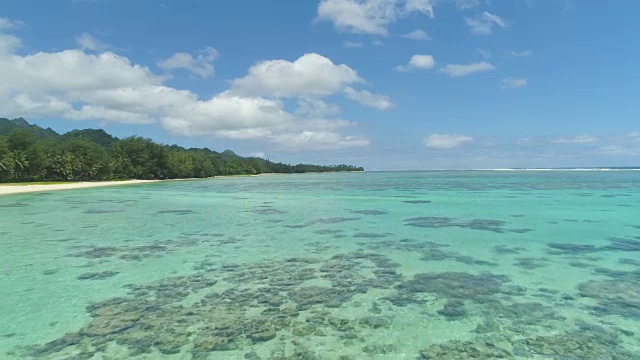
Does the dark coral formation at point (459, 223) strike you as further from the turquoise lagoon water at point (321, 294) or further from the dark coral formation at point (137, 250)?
A: the dark coral formation at point (137, 250)

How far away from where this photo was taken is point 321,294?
961 cm

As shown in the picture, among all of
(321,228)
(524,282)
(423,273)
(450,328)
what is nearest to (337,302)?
(450,328)

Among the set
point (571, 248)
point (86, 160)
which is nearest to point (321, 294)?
point (571, 248)

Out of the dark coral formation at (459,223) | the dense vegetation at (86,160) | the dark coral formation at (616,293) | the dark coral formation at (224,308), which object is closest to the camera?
the dark coral formation at (224,308)

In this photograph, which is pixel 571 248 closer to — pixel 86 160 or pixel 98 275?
pixel 98 275

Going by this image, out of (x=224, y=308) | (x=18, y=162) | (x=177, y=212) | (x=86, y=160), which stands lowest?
(x=177, y=212)

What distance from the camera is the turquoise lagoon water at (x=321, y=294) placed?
22.6ft

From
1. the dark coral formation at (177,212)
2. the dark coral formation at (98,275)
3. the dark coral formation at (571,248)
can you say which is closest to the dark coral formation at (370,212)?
the dark coral formation at (177,212)

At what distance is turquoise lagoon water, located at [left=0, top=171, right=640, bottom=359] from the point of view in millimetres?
6891

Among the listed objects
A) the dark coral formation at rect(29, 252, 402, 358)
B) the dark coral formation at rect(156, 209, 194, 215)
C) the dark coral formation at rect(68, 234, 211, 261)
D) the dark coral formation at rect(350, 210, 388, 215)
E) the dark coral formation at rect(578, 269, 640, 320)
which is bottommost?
the dark coral formation at rect(156, 209, 194, 215)

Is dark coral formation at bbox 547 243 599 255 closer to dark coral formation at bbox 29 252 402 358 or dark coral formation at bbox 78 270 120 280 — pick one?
dark coral formation at bbox 29 252 402 358

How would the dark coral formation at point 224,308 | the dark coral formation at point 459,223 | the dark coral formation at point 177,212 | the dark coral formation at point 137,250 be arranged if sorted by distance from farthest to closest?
1. the dark coral formation at point 177,212
2. the dark coral formation at point 459,223
3. the dark coral formation at point 137,250
4. the dark coral formation at point 224,308

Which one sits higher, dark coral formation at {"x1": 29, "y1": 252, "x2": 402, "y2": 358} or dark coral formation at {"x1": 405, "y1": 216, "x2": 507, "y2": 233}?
dark coral formation at {"x1": 405, "y1": 216, "x2": 507, "y2": 233}

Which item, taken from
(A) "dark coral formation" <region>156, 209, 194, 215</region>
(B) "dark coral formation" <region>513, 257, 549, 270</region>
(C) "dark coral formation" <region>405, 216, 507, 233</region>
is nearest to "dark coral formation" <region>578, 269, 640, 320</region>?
(B) "dark coral formation" <region>513, 257, 549, 270</region>
